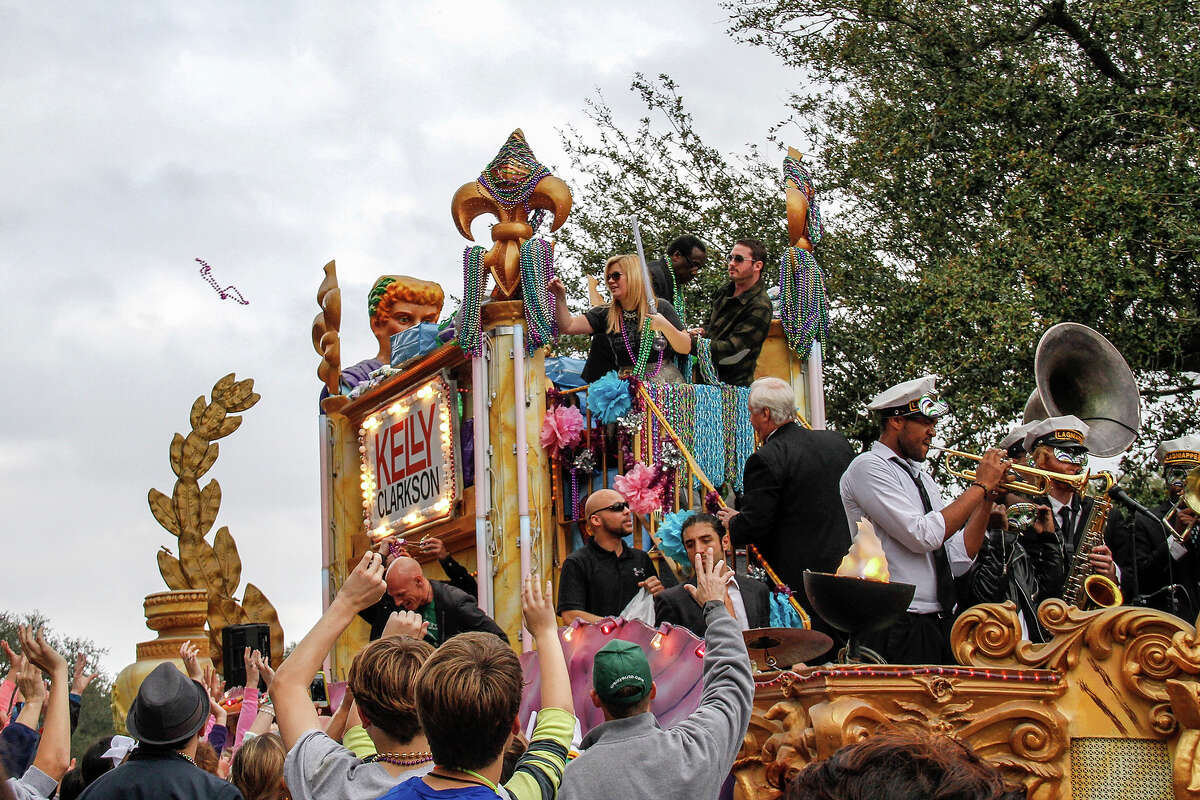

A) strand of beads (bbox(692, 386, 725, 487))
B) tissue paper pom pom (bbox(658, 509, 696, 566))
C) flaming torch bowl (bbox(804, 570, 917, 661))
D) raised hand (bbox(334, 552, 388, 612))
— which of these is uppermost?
strand of beads (bbox(692, 386, 725, 487))

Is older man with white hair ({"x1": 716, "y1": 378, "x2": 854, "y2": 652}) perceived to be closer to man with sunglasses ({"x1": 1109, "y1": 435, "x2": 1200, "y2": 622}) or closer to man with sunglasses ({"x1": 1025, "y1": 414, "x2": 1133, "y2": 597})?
man with sunglasses ({"x1": 1025, "y1": 414, "x2": 1133, "y2": 597})

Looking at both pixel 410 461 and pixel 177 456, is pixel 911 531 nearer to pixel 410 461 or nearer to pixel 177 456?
pixel 410 461

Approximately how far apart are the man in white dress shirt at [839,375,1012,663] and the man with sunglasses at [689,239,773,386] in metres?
4.66

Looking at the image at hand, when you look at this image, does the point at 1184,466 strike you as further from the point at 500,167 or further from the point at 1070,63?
the point at 1070,63

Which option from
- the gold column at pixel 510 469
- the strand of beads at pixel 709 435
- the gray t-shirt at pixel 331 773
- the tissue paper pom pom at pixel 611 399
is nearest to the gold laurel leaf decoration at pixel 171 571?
the gold column at pixel 510 469

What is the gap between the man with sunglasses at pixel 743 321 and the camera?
35.0ft

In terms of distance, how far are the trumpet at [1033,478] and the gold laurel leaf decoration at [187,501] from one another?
28.5 ft

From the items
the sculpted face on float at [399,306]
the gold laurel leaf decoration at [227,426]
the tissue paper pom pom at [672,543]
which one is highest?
the sculpted face on float at [399,306]

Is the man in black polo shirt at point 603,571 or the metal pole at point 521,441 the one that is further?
the metal pole at point 521,441

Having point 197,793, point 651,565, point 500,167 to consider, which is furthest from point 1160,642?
point 500,167

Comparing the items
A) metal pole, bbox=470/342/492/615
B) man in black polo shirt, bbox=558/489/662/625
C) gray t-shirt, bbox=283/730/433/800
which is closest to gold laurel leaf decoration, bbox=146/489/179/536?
metal pole, bbox=470/342/492/615

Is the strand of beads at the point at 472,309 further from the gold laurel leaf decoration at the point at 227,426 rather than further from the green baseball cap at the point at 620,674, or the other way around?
the green baseball cap at the point at 620,674

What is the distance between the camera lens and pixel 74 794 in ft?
17.8

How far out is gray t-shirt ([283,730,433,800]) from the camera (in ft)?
11.6
